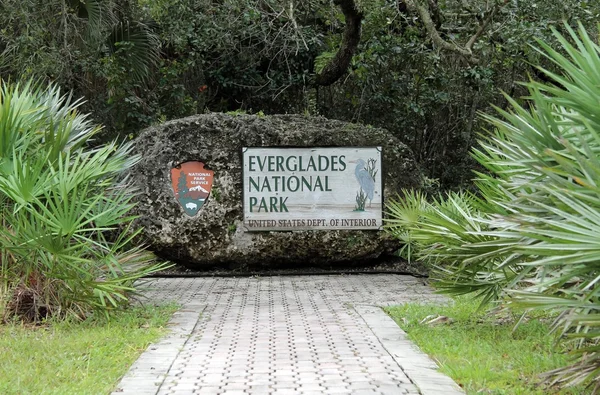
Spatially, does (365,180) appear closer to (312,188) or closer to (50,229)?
(312,188)

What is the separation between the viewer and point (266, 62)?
15336 millimetres

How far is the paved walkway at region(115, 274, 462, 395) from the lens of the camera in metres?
4.71

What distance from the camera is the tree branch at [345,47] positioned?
12305mm

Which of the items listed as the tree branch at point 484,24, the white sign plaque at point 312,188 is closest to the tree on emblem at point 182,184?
the white sign plaque at point 312,188

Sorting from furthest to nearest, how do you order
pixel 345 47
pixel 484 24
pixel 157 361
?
pixel 345 47
pixel 484 24
pixel 157 361

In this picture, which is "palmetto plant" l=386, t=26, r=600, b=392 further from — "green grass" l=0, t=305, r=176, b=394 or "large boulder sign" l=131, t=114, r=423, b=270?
"large boulder sign" l=131, t=114, r=423, b=270

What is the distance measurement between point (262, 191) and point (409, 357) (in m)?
6.07

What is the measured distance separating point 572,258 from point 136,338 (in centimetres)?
356

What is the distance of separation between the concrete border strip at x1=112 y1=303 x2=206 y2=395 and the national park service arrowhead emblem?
397 centimetres

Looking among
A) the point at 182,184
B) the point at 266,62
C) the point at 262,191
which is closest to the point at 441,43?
the point at 262,191

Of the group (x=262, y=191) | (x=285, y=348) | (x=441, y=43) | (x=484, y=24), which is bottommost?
(x=285, y=348)

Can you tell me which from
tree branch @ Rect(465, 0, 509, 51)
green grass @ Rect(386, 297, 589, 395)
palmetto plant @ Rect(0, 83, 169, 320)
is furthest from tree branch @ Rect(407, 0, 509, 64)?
palmetto plant @ Rect(0, 83, 169, 320)

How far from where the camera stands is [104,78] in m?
15.0

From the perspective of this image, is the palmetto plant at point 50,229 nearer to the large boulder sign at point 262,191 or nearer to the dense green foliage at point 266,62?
the large boulder sign at point 262,191
